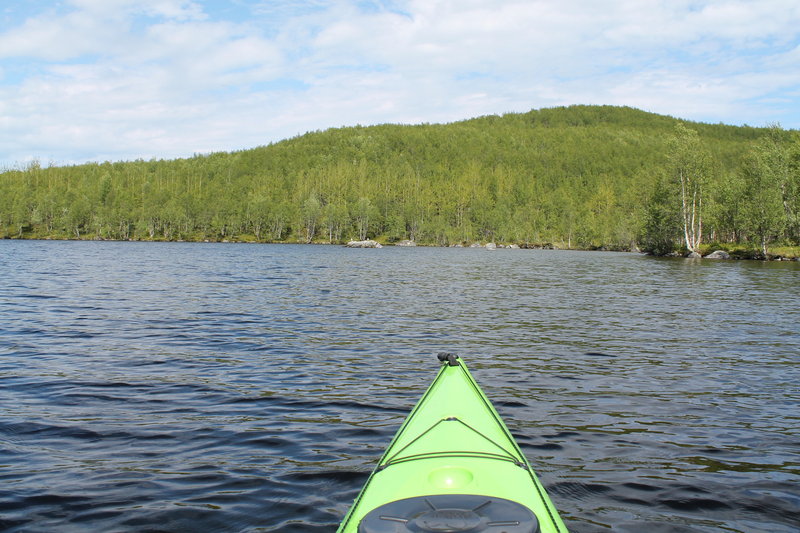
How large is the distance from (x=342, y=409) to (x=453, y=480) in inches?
216

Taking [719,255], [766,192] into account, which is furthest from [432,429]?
[719,255]

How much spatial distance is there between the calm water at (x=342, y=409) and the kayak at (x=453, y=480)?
143cm

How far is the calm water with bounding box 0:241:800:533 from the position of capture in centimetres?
661

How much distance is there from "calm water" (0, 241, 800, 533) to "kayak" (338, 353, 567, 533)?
56.2 inches

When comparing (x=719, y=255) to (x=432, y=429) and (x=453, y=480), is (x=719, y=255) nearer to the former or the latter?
(x=432, y=429)

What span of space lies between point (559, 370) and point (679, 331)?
8.15m

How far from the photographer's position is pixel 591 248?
176m

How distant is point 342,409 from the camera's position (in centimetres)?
1030

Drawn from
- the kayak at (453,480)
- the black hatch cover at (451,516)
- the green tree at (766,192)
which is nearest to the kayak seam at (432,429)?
the kayak at (453,480)

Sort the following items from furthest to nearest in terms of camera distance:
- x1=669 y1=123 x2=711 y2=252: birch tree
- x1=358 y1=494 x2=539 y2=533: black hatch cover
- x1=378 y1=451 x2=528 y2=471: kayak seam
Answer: x1=669 y1=123 x2=711 y2=252: birch tree → x1=378 y1=451 x2=528 y2=471: kayak seam → x1=358 y1=494 x2=539 y2=533: black hatch cover

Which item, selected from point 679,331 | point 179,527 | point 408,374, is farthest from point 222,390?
point 679,331

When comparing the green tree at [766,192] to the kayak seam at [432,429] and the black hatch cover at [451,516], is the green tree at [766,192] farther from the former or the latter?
the black hatch cover at [451,516]

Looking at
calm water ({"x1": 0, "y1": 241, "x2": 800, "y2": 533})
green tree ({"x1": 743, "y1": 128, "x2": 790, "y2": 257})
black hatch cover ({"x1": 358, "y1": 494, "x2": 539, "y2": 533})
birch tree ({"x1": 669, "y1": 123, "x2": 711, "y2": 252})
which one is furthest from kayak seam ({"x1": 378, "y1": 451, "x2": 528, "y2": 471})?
birch tree ({"x1": 669, "y1": 123, "x2": 711, "y2": 252})

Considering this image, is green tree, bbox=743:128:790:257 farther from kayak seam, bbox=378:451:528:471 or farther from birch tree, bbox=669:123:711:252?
kayak seam, bbox=378:451:528:471
